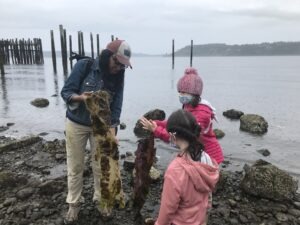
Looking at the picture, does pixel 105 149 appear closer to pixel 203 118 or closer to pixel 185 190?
pixel 203 118

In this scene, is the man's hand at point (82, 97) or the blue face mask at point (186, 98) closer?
the blue face mask at point (186, 98)

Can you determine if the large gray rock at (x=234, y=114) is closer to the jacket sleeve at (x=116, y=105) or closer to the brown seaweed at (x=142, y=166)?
the brown seaweed at (x=142, y=166)

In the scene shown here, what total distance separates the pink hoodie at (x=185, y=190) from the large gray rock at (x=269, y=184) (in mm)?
4151

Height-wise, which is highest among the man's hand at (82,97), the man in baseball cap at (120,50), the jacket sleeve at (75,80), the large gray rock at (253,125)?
the man in baseball cap at (120,50)

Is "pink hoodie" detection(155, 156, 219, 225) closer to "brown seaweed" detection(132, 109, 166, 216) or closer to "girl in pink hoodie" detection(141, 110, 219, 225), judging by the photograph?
"girl in pink hoodie" detection(141, 110, 219, 225)

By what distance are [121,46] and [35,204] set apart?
336 centimetres

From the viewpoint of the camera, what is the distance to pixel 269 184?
23.8 ft

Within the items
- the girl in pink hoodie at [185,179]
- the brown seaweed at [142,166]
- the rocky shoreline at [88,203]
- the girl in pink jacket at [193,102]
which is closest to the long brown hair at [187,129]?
the girl in pink hoodie at [185,179]

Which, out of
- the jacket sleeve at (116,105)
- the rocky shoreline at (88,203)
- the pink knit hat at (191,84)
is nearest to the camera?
the pink knit hat at (191,84)

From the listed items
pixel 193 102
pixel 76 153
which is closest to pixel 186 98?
pixel 193 102

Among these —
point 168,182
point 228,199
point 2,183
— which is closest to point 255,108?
point 228,199

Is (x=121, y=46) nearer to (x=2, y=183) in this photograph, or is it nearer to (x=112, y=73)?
(x=112, y=73)

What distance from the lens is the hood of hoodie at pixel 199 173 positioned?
127 inches

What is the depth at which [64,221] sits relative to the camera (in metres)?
5.79
